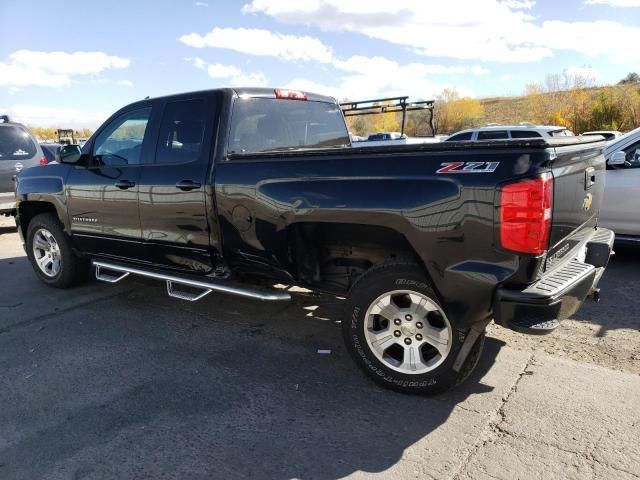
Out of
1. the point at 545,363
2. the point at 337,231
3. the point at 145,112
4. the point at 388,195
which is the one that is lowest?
the point at 545,363

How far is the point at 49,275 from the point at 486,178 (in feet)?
17.1

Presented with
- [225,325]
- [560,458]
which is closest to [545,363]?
[560,458]

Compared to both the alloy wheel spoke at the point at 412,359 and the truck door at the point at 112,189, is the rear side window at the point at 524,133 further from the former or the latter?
the alloy wheel spoke at the point at 412,359

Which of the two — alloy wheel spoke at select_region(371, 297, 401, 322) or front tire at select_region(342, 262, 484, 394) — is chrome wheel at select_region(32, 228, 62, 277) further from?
alloy wheel spoke at select_region(371, 297, 401, 322)

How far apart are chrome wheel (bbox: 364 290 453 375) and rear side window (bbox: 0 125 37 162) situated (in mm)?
9032

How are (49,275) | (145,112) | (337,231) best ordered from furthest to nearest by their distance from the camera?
1. (49,275)
2. (145,112)
3. (337,231)

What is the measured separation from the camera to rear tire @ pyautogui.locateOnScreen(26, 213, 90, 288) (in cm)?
579

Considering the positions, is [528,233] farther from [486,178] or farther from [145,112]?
[145,112]

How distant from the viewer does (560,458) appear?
275 centimetres

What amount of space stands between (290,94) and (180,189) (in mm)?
1426

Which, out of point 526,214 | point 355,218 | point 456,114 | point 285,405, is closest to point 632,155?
point 526,214

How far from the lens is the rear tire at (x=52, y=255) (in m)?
5.79

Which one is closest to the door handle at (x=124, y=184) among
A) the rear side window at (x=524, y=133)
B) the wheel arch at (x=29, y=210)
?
the wheel arch at (x=29, y=210)

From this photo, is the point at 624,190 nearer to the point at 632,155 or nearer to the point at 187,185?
the point at 632,155
